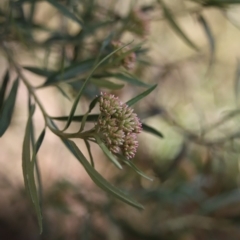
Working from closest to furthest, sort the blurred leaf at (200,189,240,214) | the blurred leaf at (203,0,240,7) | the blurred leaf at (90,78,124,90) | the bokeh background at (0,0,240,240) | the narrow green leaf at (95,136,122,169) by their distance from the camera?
the narrow green leaf at (95,136,122,169), the blurred leaf at (90,78,124,90), the blurred leaf at (203,0,240,7), the bokeh background at (0,0,240,240), the blurred leaf at (200,189,240,214)

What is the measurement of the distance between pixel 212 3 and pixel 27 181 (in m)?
0.39

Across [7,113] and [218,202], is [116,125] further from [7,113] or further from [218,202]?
[218,202]

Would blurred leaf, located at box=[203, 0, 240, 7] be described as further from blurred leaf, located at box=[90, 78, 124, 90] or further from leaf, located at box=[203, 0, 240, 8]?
blurred leaf, located at box=[90, 78, 124, 90]

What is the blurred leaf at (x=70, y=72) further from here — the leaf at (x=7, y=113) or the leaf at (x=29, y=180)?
the leaf at (x=29, y=180)

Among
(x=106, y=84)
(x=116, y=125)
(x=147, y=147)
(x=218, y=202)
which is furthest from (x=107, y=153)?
(x=147, y=147)

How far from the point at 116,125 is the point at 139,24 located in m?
0.28

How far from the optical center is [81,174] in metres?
1.38

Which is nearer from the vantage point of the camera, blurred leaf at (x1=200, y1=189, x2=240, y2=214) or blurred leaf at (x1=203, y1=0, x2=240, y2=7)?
blurred leaf at (x1=203, y1=0, x2=240, y2=7)

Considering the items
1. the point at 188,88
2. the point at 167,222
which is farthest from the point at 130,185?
the point at 188,88

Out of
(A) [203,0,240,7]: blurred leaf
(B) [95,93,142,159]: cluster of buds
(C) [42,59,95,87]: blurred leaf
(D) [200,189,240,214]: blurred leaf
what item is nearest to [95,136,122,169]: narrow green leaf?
(B) [95,93,142,159]: cluster of buds

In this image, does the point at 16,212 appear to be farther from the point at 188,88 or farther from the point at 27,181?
the point at 27,181

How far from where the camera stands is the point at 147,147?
125 centimetres

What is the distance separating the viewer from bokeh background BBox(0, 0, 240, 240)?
721 millimetres

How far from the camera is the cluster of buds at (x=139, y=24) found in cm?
62
